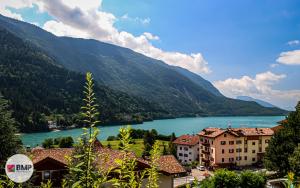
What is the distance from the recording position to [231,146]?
74.7 metres

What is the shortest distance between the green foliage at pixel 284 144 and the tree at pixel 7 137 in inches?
1428

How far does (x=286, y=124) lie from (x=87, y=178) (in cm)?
4880

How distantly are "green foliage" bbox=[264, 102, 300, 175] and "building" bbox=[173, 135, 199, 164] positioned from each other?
112ft

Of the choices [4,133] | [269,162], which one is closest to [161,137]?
[269,162]

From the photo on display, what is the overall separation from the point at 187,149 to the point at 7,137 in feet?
217

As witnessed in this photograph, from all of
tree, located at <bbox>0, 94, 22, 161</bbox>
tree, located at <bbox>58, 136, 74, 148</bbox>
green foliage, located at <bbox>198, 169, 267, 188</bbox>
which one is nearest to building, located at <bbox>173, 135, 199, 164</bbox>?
tree, located at <bbox>58, 136, 74, 148</bbox>

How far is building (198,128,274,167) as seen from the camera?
242ft

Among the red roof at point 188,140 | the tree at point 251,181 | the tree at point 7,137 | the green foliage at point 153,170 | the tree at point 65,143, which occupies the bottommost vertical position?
the tree at point 65,143

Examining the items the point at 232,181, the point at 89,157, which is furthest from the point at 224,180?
the point at 89,157

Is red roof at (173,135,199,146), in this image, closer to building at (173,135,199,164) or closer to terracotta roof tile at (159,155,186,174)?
building at (173,135,199,164)

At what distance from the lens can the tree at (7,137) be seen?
65.2 feet

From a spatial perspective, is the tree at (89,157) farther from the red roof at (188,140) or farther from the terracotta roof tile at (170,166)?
the red roof at (188,140)

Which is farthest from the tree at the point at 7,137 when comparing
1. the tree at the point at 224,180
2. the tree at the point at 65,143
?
the tree at the point at 65,143

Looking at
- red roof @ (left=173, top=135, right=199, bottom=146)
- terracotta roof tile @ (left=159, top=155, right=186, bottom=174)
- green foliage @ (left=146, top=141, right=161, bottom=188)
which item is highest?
green foliage @ (left=146, top=141, right=161, bottom=188)
